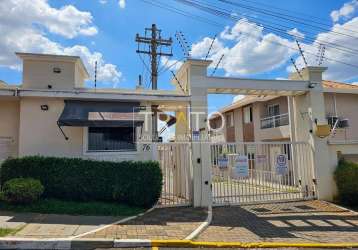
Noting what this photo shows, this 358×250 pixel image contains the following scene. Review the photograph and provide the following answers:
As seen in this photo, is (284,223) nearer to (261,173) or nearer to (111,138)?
(261,173)

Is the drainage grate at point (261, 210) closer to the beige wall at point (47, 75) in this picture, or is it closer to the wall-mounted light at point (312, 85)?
the wall-mounted light at point (312, 85)

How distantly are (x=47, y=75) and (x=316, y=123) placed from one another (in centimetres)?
1146

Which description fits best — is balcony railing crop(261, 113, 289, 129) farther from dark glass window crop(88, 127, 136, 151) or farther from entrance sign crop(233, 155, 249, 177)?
dark glass window crop(88, 127, 136, 151)

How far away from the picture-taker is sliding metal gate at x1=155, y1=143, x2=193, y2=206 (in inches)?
443

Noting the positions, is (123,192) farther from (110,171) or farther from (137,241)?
(137,241)

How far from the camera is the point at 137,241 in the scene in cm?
659

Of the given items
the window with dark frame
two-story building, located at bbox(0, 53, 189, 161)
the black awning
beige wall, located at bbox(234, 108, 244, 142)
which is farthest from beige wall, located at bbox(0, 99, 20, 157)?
beige wall, located at bbox(234, 108, 244, 142)

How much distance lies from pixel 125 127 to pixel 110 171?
6.43ft

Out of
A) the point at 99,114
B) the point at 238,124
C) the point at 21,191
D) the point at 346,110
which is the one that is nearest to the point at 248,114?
the point at 238,124

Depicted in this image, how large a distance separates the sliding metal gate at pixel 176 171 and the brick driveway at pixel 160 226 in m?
1.13

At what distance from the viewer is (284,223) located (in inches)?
350

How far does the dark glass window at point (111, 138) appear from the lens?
11.0 meters

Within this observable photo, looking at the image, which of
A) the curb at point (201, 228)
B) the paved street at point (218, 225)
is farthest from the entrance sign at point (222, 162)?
the curb at point (201, 228)

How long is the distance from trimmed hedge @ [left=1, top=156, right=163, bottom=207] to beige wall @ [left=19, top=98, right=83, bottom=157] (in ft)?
2.65
